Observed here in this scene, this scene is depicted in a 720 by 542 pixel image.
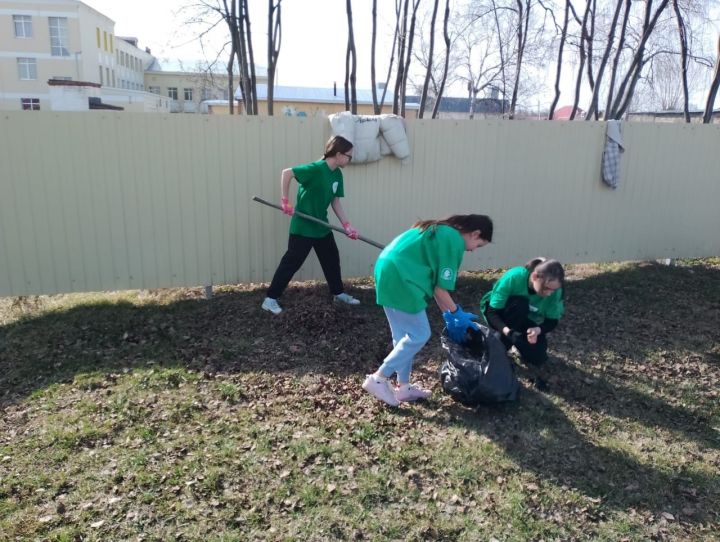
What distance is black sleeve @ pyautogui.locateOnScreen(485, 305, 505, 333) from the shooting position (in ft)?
15.1

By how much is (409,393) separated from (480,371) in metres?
0.55

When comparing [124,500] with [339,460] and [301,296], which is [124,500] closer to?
[339,460]

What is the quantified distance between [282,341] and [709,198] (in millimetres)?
6083

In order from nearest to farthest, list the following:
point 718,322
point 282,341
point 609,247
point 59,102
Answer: point 282,341 < point 718,322 < point 609,247 < point 59,102

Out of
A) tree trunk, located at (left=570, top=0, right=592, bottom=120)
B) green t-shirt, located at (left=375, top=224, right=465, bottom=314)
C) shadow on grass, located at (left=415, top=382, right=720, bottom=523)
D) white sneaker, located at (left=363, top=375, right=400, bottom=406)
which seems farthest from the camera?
tree trunk, located at (left=570, top=0, right=592, bottom=120)

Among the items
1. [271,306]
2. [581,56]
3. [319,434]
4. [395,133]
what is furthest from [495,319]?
[581,56]

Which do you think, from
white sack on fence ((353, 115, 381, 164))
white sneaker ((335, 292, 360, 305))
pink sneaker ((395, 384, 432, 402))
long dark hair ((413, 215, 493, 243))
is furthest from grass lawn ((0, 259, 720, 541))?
white sack on fence ((353, 115, 381, 164))

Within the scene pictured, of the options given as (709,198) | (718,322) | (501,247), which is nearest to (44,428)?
(501,247)

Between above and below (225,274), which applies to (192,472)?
below

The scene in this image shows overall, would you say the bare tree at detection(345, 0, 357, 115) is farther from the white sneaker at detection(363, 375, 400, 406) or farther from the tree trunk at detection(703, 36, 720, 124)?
the white sneaker at detection(363, 375, 400, 406)

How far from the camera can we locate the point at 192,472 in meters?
3.37

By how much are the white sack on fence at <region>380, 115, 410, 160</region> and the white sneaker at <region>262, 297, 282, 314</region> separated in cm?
207

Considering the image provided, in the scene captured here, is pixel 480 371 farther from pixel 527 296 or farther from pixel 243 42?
pixel 243 42

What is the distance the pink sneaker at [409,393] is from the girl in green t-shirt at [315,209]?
1.78 m
